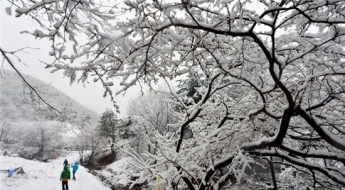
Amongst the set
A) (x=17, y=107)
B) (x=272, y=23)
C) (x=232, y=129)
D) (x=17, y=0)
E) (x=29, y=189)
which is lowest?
(x=29, y=189)

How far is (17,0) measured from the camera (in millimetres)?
2984

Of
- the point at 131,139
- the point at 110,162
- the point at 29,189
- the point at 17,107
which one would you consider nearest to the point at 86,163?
the point at 110,162

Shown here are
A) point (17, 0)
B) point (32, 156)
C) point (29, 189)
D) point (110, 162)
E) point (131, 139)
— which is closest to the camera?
point (17, 0)

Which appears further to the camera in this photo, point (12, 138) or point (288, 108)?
point (12, 138)

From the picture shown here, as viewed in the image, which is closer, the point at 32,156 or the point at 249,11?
the point at 249,11

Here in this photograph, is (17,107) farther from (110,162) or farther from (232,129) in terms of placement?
(232,129)

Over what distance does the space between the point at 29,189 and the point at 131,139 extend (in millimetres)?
13255

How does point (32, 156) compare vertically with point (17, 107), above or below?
below

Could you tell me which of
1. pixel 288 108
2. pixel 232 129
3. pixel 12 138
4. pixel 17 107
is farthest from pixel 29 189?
pixel 17 107

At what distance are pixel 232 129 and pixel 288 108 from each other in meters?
1.29

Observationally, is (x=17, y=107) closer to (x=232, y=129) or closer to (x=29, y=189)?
(x=29, y=189)

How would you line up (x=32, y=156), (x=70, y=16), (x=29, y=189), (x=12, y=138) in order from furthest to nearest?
(x=12, y=138) → (x=32, y=156) → (x=29, y=189) → (x=70, y=16)

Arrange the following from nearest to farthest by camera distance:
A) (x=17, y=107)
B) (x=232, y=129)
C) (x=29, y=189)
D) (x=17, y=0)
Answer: (x=17, y=0) < (x=232, y=129) < (x=29, y=189) < (x=17, y=107)

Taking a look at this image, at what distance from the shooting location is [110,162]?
94.9 feet
